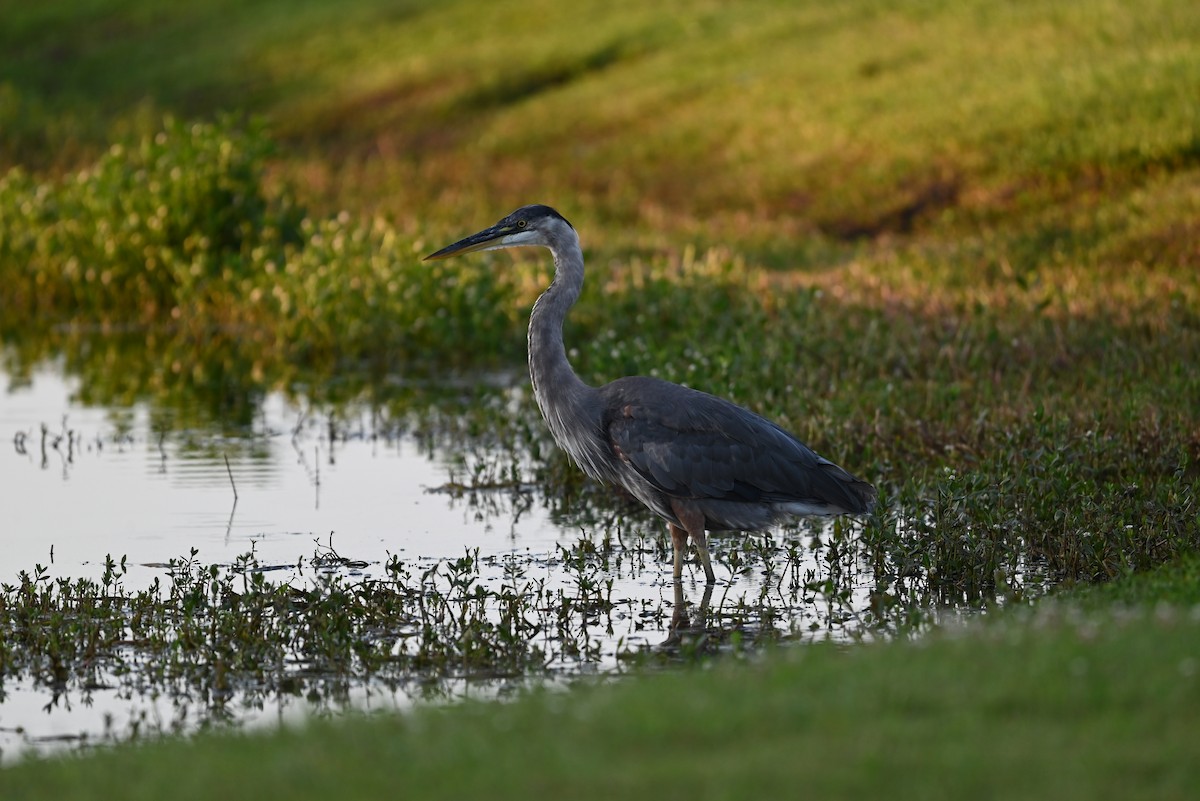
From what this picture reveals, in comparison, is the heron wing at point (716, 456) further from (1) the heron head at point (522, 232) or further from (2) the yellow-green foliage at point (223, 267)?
(2) the yellow-green foliage at point (223, 267)

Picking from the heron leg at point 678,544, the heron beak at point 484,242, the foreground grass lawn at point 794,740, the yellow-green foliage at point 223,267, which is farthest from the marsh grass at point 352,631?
the yellow-green foliage at point 223,267

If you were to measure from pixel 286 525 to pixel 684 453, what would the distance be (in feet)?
9.71

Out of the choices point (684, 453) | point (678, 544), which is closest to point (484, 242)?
point (684, 453)

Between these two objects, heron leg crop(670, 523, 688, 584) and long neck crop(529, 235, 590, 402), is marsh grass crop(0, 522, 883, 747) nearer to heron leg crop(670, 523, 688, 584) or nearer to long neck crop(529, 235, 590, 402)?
heron leg crop(670, 523, 688, 584)

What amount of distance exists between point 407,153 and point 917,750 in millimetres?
26733

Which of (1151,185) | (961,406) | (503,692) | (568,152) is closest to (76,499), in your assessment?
(503,692)

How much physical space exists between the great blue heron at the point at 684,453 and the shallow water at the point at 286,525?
376 millimetres

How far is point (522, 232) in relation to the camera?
Answer: 9531 mm

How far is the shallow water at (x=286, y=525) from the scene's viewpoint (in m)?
6.96

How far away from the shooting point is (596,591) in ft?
27.9

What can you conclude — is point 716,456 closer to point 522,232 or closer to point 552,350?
point 552,350

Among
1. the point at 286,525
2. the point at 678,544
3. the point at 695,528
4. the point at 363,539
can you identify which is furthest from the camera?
the point at 286,525

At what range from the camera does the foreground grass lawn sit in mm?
→ 4508

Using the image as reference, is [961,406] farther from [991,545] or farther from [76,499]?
[76,499]
